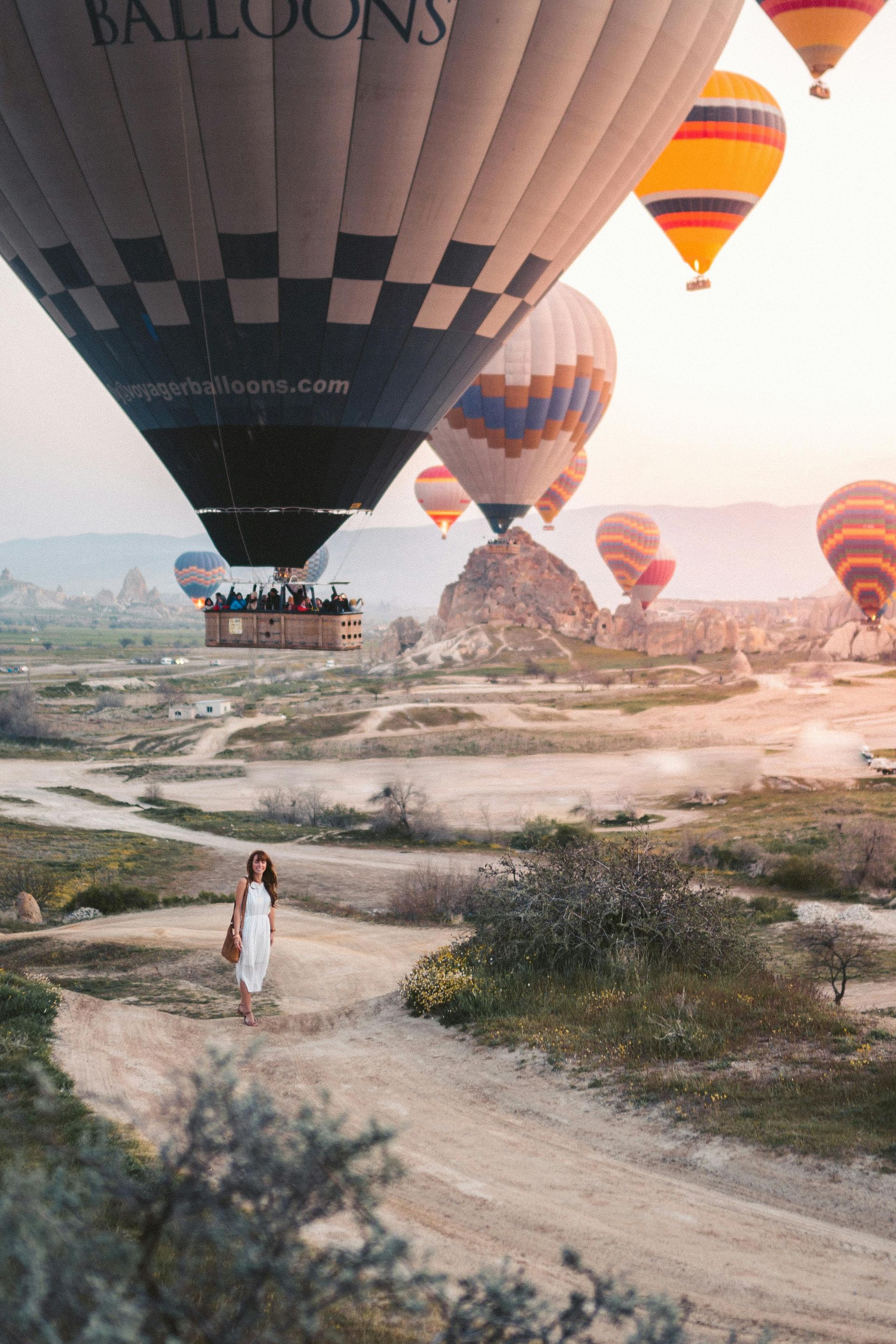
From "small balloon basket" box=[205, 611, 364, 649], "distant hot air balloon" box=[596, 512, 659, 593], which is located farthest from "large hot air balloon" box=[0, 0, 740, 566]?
"distant hot air balloon" box=[596, 512, 659, 593]

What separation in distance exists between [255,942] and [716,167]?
33.9 meters

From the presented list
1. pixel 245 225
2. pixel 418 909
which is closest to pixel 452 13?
pixel 245 225

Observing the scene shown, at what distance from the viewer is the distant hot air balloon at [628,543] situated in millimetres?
100688

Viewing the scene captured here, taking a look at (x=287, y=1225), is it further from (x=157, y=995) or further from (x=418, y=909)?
(x=418, y=909)

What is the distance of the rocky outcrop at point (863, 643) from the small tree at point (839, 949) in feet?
234

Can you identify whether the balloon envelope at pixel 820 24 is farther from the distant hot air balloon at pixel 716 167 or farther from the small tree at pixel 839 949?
the small tree at pixel 839 949

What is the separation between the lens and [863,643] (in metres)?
88.8

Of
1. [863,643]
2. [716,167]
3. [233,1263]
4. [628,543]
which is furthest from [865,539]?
[233,1263]

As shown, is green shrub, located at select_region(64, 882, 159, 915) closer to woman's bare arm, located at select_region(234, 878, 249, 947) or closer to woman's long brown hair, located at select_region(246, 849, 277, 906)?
woman's bare arm, located at select_region(234, 878, 249, 947)

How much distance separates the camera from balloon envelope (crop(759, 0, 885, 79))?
1158 inches

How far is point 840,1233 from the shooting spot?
7.53 meters

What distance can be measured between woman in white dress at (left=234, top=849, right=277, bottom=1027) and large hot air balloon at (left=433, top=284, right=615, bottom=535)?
37165 mm

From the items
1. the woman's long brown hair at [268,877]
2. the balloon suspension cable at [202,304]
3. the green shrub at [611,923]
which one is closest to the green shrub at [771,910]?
the green shrub at [611,923]

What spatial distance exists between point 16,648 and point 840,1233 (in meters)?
185
